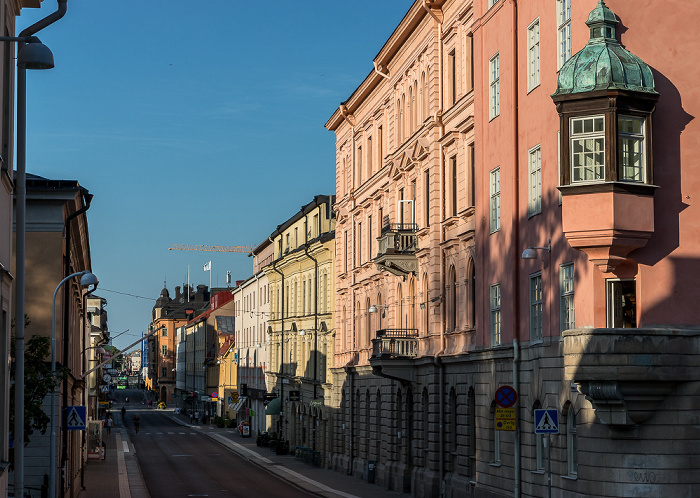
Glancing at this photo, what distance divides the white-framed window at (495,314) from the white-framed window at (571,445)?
19.0 ft

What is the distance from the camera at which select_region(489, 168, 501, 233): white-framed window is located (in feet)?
106

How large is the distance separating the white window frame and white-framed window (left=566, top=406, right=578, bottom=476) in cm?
269

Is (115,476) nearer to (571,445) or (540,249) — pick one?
(540,249)

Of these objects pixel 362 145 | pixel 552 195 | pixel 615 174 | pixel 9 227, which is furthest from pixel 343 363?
pixel 9 227

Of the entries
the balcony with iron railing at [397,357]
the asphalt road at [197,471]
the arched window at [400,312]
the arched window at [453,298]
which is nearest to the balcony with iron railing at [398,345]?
the balcony with iron railing at [397,357]

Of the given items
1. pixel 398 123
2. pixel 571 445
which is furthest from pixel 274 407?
pixel 571 445

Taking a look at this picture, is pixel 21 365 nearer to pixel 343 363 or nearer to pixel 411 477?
pixel 411 477

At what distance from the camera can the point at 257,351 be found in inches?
3570

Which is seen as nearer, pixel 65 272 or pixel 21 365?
pixel 21 365

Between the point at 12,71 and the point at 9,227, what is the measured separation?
2.62 m

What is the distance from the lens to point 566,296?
87.7 feet

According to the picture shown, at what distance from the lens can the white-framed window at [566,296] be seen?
2634 cm

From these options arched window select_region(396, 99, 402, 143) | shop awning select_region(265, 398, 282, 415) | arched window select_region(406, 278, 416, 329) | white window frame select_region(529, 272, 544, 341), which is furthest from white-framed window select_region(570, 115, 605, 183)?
shop awning select_region(265, 398, 282, 415)

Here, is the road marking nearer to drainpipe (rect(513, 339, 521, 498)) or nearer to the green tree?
Result: drainpipe (rect(513, 339, 521, 498))
